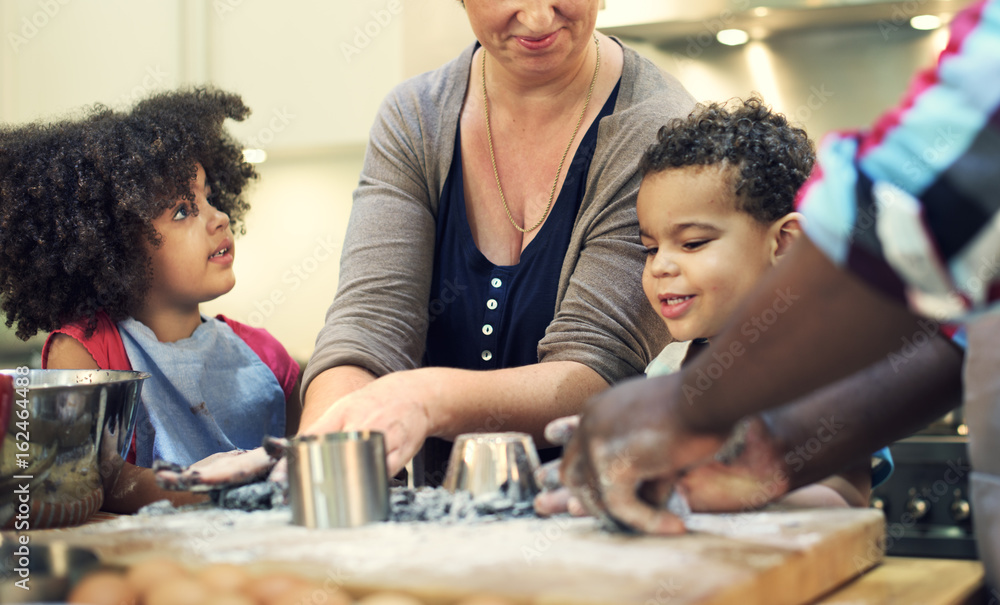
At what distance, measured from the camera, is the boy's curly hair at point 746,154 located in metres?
1.26

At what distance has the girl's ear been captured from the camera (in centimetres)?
126

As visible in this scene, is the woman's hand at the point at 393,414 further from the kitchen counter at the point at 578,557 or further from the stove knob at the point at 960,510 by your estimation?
the stove knob at the point at 960,510

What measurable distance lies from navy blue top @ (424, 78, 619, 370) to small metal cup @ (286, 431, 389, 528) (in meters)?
0.56

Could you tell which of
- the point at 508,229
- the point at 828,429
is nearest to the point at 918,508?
the point at 508,229

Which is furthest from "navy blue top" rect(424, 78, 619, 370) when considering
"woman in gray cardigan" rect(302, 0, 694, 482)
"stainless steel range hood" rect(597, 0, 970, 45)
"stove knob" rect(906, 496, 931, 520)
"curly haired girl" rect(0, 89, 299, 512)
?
"stove knob" rect(906, 496, 931, 520)

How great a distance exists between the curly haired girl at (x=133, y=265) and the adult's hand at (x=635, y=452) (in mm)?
920

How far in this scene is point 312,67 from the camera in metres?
2.91

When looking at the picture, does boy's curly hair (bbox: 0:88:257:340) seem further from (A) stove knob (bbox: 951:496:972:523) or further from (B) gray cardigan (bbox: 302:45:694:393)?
Answer: (A) stove knob (bbox: 951:496:972:523)

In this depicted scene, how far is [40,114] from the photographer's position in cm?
310

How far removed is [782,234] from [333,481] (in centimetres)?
76

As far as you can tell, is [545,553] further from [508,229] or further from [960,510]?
[960,510]

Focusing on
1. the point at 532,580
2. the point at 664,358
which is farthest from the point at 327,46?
the point at 532,580

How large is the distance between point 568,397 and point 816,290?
1.97 feet

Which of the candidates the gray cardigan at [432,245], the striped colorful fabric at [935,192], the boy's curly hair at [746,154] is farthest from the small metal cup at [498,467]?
the boy's curly hair at [746,154]
